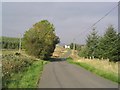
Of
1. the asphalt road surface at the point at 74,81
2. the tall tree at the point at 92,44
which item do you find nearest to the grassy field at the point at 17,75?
the asphalt road surface at the point at 74,81

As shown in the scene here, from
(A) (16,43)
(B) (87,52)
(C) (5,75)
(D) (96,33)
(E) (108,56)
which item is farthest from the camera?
(A) (16,43)

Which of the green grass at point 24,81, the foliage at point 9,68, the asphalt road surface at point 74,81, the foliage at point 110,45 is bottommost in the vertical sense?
the asphalt road surface at point 74,81

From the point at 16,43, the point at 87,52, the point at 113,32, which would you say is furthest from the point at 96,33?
the point at 16,43

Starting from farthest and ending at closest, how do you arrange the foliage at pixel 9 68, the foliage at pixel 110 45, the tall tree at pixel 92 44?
the tall tree at pixel 92 44, the foliage at pixel 110 45, the foliage at pixel 9 68

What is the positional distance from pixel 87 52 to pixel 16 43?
54537mm

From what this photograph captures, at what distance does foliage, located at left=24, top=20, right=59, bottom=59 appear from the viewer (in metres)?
68.3

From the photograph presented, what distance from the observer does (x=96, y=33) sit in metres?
72.9

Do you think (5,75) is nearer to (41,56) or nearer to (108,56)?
(108,56)

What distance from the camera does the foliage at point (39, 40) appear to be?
224 ft

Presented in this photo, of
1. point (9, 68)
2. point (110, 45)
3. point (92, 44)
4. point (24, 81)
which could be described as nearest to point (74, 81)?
point (24, 81)

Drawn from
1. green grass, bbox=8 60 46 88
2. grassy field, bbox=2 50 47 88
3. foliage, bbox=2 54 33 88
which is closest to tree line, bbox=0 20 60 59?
foliage, bbox=2 54 33 88

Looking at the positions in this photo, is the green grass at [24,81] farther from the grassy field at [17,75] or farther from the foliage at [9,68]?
the foliage at [9,68]

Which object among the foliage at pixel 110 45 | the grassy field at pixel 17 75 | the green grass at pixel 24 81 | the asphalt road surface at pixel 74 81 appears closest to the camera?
the green grass at pixel 24 81

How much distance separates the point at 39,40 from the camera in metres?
69.6
